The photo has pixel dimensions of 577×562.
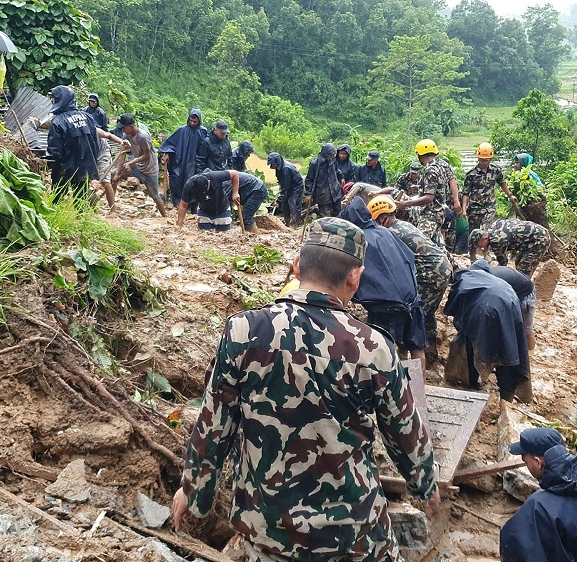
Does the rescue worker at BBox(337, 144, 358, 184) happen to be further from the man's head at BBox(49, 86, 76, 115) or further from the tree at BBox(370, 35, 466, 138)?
the tree at BBox(370, 35, 466, 138)

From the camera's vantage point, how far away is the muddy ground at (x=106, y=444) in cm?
233

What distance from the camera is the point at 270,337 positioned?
183 centimetres

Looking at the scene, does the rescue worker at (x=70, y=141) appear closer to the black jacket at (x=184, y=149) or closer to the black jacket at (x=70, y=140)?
the black jacket at (x=70, y=140)

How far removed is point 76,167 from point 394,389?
19.2ft

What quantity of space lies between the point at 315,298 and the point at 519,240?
4.97m

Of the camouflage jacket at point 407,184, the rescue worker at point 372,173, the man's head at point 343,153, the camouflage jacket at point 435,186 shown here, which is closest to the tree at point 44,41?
the man's head at point 343,153

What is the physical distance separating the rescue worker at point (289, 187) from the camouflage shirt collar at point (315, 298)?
8.95 metres

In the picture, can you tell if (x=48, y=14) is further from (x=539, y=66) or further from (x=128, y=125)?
(x=539, y=66)

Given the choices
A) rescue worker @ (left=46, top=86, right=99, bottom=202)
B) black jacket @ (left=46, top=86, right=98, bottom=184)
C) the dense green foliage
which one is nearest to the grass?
rescue worker @ (left=46, top=86, right=99, bottom=202)

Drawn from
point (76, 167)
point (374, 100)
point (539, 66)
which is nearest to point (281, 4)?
point (374, 100)

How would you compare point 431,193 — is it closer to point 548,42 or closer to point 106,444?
point 106,444

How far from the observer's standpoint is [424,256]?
4.83 meters

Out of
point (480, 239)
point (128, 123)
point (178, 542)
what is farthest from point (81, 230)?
point (128, 123)

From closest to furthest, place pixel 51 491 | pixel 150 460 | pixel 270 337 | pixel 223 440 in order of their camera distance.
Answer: pixel 270 337 < pixel 223 440 < pixel 51 491 < pixel 150 460
